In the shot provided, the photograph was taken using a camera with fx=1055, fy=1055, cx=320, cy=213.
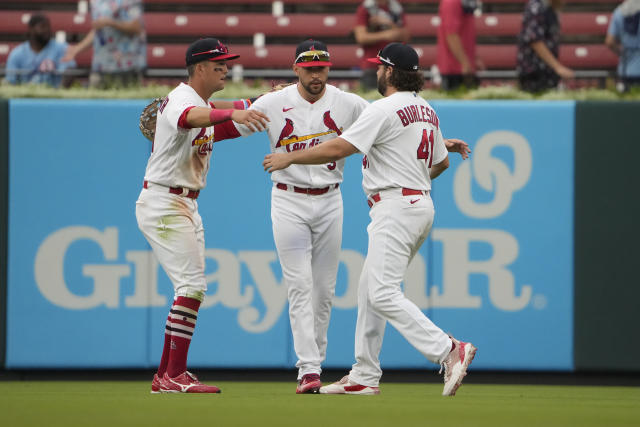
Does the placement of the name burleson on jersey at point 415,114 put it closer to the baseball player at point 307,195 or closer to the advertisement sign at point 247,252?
the baseball player at point 307,195

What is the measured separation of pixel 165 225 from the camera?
239 inches

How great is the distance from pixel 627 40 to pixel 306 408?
514cm

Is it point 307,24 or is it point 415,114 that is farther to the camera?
point 307,24

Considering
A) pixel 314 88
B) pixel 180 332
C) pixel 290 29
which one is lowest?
pixel 180 332

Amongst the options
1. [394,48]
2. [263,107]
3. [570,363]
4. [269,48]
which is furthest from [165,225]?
[269,48]

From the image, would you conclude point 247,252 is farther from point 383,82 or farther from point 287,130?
point 383,82

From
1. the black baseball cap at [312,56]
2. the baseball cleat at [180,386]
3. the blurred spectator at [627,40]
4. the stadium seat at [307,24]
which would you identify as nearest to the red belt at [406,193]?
the black baseball cap at [312,56]

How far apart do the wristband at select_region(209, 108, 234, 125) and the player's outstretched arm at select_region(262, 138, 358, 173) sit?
0.30 meters

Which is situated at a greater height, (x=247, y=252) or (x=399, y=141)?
(x=399, y=141)

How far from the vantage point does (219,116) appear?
5.57 m

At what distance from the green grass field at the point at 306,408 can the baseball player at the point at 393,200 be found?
11.1 inches

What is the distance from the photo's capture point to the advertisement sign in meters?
7.65

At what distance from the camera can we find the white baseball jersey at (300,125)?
6250mm

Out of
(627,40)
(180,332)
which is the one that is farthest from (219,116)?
(627,40)
